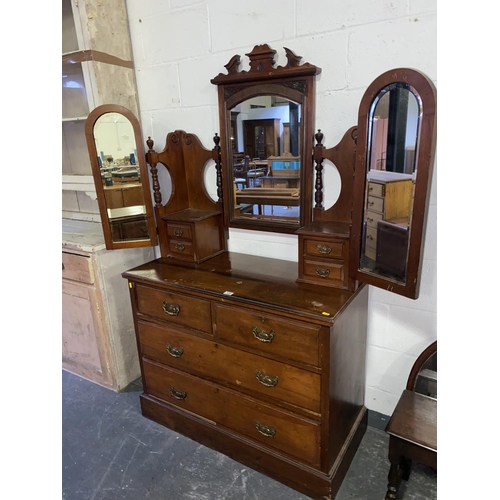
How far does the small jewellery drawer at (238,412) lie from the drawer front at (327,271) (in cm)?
55

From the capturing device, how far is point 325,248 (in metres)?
1.48

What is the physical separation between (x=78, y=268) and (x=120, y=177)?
58 centimetres

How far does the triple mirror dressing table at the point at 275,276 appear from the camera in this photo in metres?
1.28

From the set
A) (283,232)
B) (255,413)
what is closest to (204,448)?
(255,413)

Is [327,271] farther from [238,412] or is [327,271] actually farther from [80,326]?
[80,326]

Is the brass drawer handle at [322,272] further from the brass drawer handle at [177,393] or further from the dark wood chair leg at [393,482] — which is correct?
the brass drawer handle at [177,393]

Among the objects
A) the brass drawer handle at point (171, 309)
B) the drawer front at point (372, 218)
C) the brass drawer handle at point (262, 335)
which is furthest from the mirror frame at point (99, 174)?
the drawer front at point (372, 218)

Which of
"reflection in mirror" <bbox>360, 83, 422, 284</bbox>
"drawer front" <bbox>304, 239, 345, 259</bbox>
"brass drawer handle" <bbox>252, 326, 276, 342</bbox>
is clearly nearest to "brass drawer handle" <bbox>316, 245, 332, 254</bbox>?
"drawer front" <bbox>304, 239, 345, 259</bbox>

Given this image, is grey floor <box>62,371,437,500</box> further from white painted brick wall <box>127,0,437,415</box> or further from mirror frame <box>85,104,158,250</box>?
mirror frame <box>85,104,158,250</box>

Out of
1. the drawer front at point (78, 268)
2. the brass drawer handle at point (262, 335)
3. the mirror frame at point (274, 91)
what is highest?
the mirror frame at point (274, 91)

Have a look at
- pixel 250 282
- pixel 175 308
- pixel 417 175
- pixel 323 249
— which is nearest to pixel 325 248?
pixel 323 249
